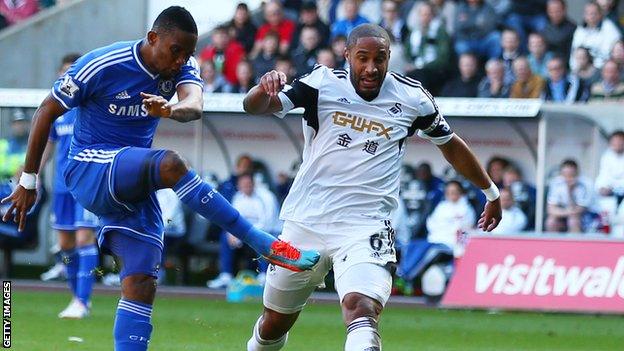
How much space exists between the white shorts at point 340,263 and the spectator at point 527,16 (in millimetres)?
12183

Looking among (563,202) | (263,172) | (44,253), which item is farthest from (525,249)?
(44,253)

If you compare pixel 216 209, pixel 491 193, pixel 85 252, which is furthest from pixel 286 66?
pixel 216 209

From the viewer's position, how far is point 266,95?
8.18m

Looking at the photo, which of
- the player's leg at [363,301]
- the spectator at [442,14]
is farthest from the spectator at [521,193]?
the player's leg at [363,301]

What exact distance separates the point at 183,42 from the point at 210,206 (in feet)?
3.24

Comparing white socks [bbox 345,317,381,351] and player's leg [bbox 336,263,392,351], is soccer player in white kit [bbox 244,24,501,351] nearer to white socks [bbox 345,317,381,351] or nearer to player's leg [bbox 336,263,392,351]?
player's leg [bbox 336,263,392,351]

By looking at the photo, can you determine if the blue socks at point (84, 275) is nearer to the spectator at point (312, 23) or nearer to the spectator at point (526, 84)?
the spectator at point (526, 84)

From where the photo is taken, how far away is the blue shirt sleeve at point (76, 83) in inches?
329

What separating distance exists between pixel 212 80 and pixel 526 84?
15.4 feet

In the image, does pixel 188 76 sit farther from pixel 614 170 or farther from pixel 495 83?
pixel 495 83

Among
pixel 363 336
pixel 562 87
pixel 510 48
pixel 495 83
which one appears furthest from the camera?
pixel 510 48

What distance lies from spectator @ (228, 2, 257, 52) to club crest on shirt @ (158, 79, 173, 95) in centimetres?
1315

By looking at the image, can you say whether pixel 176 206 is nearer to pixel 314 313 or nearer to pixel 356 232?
pixel 314 313

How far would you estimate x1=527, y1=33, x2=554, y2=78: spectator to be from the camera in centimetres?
1933
